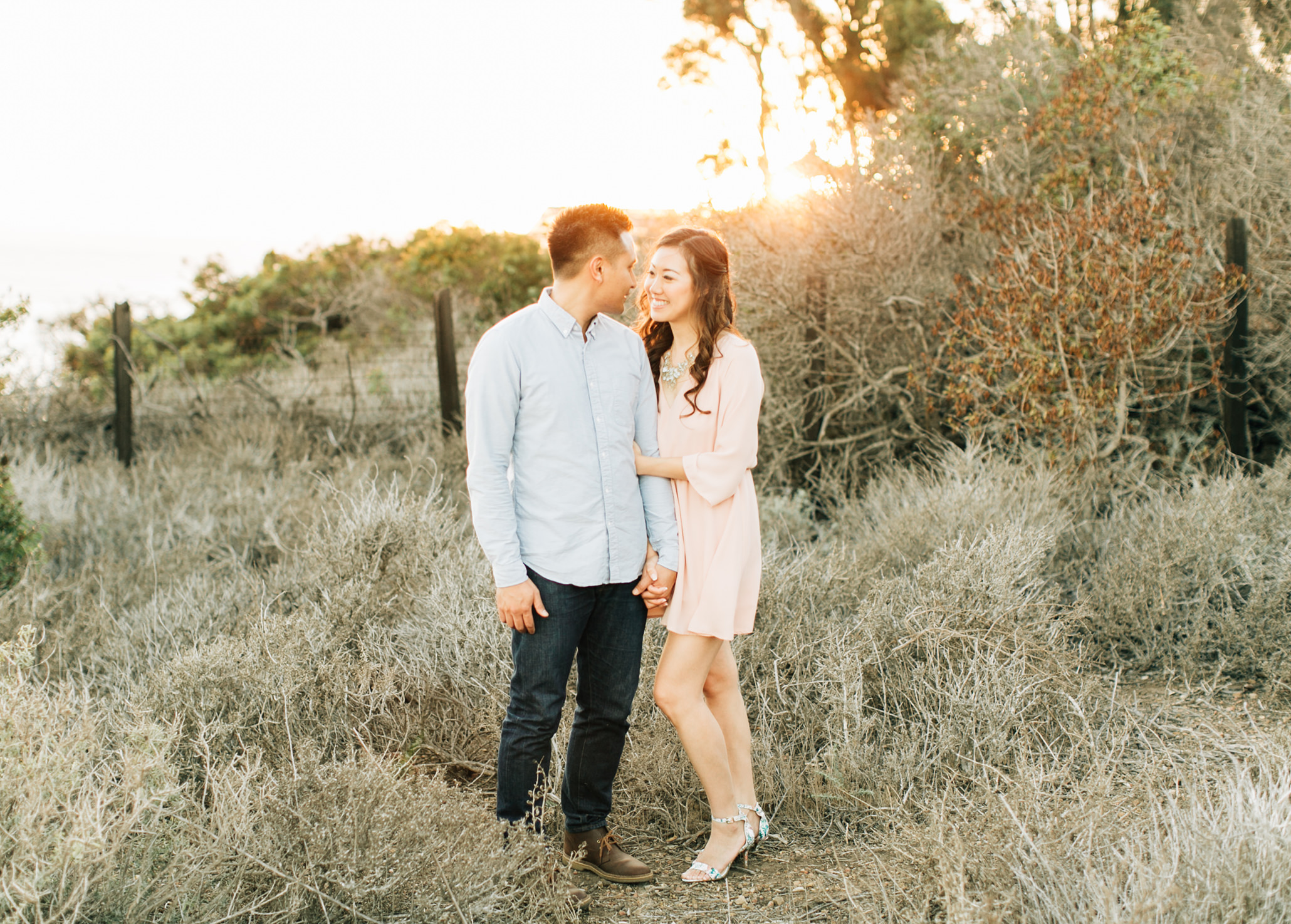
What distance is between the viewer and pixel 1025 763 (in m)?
2.85

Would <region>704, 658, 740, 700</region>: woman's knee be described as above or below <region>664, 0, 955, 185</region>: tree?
below

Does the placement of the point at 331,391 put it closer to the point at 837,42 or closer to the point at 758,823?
the point at 758,823

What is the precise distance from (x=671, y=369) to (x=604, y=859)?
1439 millimetres

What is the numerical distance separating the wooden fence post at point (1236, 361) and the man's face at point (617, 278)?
16.6ft

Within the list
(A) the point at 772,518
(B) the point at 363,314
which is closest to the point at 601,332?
(A) the point at 772,518

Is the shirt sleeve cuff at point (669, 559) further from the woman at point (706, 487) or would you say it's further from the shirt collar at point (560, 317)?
the shirt collar at point (560, 317)

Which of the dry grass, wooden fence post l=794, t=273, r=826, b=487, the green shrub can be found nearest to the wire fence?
the dry grass

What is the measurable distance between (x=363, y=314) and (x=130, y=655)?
10.6 metres

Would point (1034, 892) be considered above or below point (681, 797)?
above

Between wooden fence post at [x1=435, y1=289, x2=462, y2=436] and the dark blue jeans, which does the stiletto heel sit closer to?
the dark blue jeans

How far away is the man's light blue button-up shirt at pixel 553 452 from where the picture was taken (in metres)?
2.48

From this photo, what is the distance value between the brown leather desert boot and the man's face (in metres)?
1.50

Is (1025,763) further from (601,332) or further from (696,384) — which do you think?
(601,332)

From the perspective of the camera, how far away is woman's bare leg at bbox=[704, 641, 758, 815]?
2906 mm
